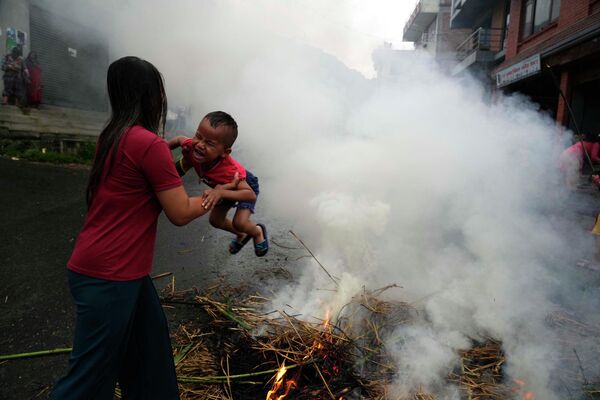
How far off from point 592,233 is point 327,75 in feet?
12.8

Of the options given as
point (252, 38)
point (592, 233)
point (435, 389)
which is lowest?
point (435, 389)

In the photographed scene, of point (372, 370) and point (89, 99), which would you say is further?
point (89, 99)

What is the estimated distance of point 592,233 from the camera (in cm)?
457

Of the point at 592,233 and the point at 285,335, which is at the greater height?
the point at 592,233

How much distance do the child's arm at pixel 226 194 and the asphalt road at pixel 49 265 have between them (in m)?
1.38

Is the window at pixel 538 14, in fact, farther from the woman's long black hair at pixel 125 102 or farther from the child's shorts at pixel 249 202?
the woman's long black hair at pixel 125 102

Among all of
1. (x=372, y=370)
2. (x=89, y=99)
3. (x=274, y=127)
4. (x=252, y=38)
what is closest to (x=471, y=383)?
(x=372, y=370)

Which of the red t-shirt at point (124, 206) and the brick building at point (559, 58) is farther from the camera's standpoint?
the brick building at point (559, 58)

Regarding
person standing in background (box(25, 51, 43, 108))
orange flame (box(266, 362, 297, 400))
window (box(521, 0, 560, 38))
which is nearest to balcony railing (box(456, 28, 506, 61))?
window (box(521, 0, 560, 38))

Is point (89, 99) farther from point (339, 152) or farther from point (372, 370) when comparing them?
point (372, 370)

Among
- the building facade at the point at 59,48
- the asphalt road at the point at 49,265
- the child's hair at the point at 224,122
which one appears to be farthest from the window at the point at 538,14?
the building facade at the point at 59,48

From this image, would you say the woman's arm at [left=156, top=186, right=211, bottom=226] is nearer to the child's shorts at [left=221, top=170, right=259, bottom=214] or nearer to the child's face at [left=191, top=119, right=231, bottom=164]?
the child's face at [left=191, top=119, right=231, bottom=164]

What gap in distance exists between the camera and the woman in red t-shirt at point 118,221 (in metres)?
1.55

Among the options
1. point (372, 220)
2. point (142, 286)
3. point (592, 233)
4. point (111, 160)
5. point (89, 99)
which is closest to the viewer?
point (111, 160)
